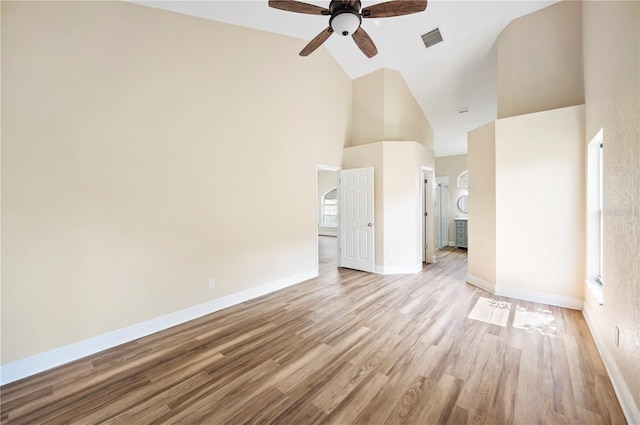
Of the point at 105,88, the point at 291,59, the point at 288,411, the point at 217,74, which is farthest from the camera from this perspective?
the point at 291,59

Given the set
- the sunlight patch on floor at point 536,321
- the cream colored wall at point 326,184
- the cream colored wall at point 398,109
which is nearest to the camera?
the sunlight patch on floor at point 536,321

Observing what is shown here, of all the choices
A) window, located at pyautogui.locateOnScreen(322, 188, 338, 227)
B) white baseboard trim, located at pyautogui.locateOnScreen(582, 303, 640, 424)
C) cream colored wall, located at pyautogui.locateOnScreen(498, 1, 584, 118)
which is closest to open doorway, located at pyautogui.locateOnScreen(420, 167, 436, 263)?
cream colored wall, located at pyautogui.locateOnScreen(498, 1, 584, 118)

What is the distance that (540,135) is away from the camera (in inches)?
128

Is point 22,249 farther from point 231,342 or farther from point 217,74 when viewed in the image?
point 217,74

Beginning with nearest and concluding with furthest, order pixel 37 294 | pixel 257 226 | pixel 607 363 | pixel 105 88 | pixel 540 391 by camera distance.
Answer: pixel 540 391
pixel 607 363
pixel 37 294
pixel 105 88
pixel 257 226

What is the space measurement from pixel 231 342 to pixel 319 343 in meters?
0.90

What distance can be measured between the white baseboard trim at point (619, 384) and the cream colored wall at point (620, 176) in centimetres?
1

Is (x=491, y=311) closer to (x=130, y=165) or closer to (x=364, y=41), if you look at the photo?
(x=364, y=41)

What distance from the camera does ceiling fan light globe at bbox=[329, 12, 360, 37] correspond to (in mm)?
2068

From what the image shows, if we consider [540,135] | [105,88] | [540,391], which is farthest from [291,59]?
[540,391]

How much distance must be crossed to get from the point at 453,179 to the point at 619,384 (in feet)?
22.8

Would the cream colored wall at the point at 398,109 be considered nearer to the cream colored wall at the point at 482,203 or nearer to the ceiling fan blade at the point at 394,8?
the cream colored wall at the point at 482,203

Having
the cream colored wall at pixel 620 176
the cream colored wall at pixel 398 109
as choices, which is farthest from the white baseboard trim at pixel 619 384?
the cream colored wall at pixel 398 109

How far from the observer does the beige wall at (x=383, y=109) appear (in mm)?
5031
